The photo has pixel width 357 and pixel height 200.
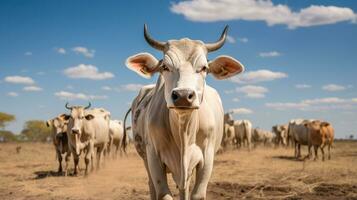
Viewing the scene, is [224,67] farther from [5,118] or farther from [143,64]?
[5,118]

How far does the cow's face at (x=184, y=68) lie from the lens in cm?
428

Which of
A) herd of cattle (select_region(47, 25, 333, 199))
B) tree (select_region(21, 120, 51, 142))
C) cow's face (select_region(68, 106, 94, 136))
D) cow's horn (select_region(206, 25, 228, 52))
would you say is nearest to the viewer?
herd of cattle (select_region(47, 25, 333, 199))

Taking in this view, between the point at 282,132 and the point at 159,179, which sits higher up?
the point at 282,132

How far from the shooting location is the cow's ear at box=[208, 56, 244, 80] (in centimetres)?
527

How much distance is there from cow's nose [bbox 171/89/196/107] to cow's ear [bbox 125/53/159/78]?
3.58ft

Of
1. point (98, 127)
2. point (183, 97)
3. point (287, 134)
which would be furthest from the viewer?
point (287, 134)

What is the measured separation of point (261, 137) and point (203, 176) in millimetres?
38671

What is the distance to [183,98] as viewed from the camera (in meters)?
4.20

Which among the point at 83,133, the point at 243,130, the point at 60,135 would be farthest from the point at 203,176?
the point at 243,130

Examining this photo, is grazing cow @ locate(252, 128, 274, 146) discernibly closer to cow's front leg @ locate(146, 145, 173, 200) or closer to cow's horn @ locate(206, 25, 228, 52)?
cow's horn @ locate(206, 25, 228, 52)

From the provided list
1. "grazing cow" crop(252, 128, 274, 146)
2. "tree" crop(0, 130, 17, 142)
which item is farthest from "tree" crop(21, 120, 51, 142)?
"grazing cow" crop(252, 128, 274, 146)

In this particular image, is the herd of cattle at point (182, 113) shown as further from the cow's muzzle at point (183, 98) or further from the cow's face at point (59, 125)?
the cow's face at point (59, 125)

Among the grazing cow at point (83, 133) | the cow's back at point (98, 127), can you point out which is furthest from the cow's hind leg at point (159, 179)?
the cow's back at point (98, 127)

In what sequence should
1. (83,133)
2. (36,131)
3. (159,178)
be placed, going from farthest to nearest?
(36,131) → (83,133) → (159,178)
